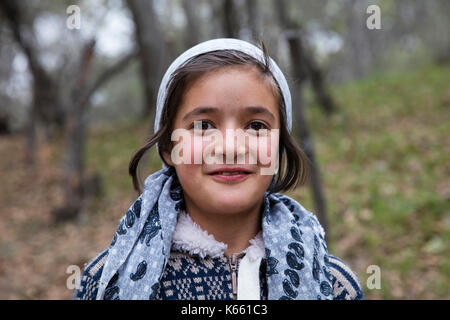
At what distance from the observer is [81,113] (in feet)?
22.6

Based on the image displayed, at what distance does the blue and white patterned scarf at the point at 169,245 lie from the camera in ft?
4.73

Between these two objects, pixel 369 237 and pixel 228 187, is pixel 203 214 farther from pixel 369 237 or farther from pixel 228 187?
pixel 369 237

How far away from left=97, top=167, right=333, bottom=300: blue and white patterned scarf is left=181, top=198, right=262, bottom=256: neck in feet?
0.21

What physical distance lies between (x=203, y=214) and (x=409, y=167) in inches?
213

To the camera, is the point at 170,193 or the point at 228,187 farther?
the point at 170,193

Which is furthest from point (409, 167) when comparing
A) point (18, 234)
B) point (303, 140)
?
point (18, 234)

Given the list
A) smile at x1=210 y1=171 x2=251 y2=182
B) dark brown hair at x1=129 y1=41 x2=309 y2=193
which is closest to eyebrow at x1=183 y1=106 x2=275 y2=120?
dark brown hair at x1=129 y1=41 x2=309 y2=193

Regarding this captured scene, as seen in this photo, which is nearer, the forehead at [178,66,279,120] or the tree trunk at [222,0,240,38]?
the forehead at [178,66,279,120]

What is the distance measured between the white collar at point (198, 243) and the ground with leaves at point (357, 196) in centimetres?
272

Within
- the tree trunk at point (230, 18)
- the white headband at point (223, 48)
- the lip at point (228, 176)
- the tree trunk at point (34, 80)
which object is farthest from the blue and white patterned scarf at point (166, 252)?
the tree trunk at point (34, 80)

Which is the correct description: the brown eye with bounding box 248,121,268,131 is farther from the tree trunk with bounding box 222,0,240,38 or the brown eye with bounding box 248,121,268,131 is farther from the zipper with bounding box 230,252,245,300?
the tree trunk with bounding box 222,0,240,38

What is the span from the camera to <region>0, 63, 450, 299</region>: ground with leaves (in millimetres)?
4329

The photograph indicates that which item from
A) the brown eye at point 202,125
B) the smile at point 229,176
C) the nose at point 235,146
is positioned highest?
the brown eye at point 202,125

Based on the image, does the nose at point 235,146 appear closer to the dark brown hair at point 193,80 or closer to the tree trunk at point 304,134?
the dark brown hair at point 193,80
